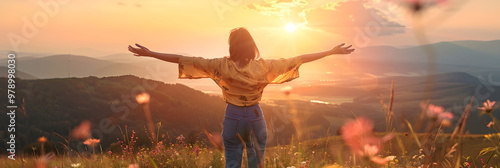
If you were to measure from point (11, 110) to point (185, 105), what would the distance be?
55.9 meters

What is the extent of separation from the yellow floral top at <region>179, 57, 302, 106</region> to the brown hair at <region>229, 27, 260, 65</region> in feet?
0.26

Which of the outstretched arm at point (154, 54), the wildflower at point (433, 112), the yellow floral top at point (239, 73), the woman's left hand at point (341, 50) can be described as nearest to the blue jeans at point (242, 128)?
the yellow floral top at point (239, 73)

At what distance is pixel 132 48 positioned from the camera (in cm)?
442

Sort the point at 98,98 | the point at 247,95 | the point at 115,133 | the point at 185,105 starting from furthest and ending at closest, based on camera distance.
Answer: the point at 185,105 → the point at 98,98 → the point at 115,133 → the point at 247,95

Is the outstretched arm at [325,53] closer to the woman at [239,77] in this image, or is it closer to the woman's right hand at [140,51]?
the woman at [239,77]

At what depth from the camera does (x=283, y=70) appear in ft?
15.0

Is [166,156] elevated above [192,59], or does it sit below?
below

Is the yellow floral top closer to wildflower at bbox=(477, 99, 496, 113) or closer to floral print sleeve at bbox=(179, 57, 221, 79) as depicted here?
floral print sleeve at bbox=(179, 57, 221, 79)

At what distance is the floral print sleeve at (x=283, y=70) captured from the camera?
14.7ft

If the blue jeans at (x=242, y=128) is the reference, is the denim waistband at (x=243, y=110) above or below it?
above

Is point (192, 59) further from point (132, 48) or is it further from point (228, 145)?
point (228, 145)

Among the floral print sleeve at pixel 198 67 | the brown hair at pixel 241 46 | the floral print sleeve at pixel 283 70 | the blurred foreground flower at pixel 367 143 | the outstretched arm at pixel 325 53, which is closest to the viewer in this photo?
the blurred foreground flower at pixel 367 143

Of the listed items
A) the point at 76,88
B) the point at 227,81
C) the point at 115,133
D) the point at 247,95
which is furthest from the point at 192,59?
the point at 76,88

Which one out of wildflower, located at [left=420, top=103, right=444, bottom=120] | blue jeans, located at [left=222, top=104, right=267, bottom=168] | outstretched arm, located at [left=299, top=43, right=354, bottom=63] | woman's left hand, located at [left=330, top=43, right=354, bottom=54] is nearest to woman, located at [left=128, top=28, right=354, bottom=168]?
blue jeans, located at [left=222, top=104, right=267, bottom=168]
